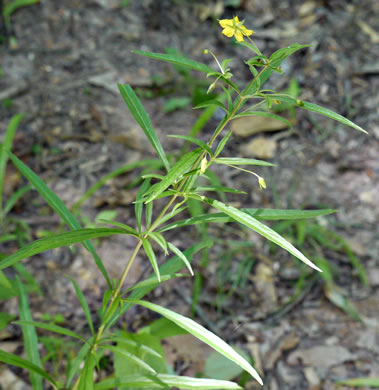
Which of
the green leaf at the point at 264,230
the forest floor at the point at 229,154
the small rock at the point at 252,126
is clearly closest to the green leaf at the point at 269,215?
the green leaf at the point at 264,230

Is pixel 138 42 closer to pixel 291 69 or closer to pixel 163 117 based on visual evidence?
pixel 163 117

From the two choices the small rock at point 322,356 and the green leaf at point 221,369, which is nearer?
the green leaf at point 221,369

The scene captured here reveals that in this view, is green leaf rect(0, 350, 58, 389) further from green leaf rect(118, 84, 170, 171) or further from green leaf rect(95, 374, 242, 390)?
green leaf rect(118, 84, 170, 171)

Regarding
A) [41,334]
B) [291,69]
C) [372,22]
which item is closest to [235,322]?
[41,334]

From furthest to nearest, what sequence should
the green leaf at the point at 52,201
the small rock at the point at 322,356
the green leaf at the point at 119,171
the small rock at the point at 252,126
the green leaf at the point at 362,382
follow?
the small rock at the point at 252,126 < the green leaf at the point at 119,171 < the small rock at the point at 322,356 < the green leaf at the point at 362,382 < the green leaf at the point at 52,201

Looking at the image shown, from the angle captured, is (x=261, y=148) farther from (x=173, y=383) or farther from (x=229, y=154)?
(x=173, y=383)

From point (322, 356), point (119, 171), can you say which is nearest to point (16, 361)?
point (119, 171)

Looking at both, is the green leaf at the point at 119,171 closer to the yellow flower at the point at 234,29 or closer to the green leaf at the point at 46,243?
the green leaf at the point at 46,243
